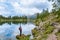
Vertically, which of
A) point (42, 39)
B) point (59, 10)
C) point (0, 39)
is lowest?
point (0, 39)

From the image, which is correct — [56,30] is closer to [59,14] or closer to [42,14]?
[59,14]

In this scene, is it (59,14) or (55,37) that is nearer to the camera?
(55,37)

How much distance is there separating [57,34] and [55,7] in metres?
3.83

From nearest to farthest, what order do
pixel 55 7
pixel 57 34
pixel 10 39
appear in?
pixel 57 34 < pixel 10 39 < pixel 55 7

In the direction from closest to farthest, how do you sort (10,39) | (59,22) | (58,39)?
1. (58,39)
2. (59,22)
3. (10,39)

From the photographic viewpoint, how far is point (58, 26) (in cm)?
911

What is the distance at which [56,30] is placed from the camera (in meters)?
8.74

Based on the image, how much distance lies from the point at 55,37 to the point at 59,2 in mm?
4029

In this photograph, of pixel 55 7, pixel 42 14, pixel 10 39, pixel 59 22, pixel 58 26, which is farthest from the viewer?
pixel 42 14

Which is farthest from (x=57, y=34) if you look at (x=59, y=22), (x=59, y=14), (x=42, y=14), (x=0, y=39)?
(x=42, y=14)

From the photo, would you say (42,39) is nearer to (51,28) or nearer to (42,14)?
(51,28)

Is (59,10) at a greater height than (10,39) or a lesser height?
greater

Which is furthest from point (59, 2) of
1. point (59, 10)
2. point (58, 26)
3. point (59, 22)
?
point (58, 26)

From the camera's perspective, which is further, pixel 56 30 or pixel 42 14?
pixel 42 14
